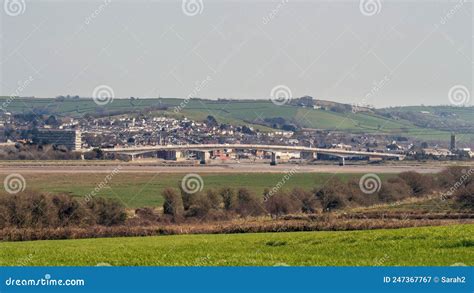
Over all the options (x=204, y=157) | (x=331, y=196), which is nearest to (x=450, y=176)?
(x=331, y=196)

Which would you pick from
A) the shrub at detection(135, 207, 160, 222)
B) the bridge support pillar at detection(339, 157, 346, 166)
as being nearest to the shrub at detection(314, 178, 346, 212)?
the shrub at detection(135, 207, 160, 222)

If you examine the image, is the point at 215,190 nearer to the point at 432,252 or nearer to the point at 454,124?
the point at 432,252

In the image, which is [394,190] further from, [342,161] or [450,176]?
[342,161]

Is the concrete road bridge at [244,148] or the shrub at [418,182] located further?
the concrete road bridge at [244,148]

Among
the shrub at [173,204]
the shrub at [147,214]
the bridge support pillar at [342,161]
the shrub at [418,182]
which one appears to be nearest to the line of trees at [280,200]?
the shrub at [173,204]

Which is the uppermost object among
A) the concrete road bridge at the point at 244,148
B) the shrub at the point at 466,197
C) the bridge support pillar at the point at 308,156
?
the concrete road bridge at the point at 244,148

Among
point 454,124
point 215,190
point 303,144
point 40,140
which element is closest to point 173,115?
point 303,144

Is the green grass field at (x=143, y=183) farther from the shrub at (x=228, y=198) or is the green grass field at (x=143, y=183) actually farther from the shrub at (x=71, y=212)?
the shrub at (x=71, y=212)
